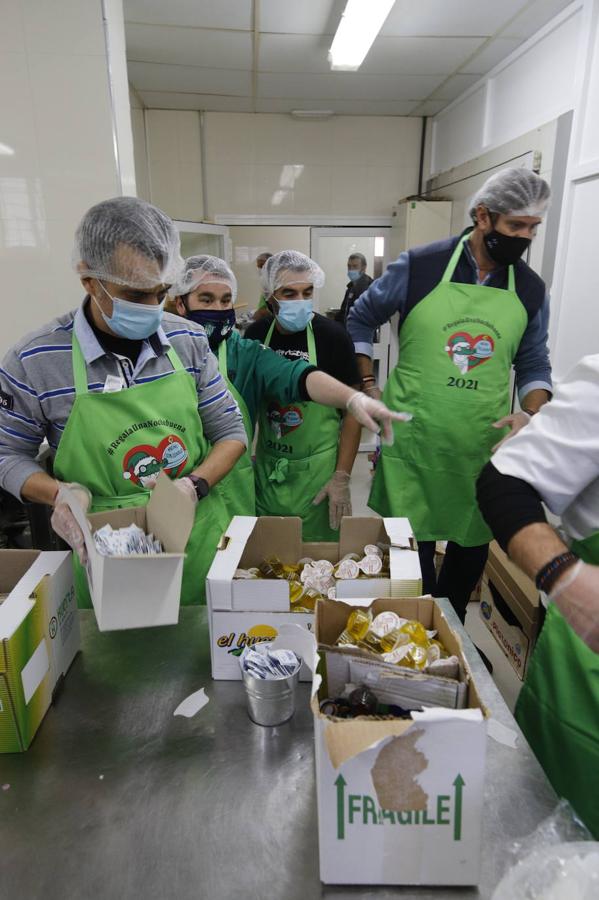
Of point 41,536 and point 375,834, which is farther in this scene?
point 41,536

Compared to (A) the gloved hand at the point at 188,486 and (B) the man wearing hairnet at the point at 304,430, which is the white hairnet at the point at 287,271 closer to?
(B) the man wearing hairnet at the point at 304,430

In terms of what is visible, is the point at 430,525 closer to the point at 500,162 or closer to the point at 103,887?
the point at 103,887

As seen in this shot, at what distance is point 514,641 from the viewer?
213 cm

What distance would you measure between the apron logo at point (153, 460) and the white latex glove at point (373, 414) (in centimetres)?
46

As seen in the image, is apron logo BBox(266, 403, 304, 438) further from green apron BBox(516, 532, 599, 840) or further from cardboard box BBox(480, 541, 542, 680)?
green apron BBox(516, 532, 599, 840)

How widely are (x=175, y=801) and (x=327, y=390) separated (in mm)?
1029

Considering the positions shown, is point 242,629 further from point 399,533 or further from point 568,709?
point 568,709

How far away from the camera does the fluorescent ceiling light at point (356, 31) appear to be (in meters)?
2.63

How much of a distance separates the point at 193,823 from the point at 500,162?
384cm

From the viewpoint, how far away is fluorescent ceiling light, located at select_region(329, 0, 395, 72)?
103 inches

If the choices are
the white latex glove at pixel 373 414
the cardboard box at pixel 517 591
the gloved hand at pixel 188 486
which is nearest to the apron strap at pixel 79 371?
the gloved hand at pixel 188 486

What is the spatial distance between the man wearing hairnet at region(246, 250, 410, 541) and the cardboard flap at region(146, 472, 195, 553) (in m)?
0.95

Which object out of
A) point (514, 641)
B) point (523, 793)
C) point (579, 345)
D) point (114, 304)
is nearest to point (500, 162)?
point (579, 345)

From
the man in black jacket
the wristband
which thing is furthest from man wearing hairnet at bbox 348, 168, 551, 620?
the man in black jacket
